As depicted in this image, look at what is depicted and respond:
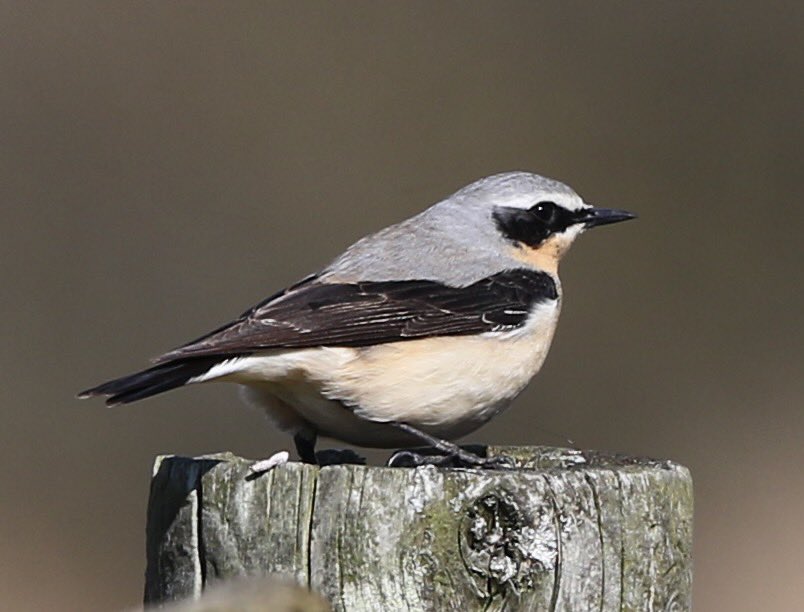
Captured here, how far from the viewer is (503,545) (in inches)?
148

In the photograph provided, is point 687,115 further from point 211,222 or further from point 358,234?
point 211,222

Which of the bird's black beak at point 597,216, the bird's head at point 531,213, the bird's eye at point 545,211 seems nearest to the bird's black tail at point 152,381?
the bird's head at point 531,213

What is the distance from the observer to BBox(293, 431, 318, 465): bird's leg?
17.8 ft

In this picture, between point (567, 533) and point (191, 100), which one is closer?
point (567, 533)

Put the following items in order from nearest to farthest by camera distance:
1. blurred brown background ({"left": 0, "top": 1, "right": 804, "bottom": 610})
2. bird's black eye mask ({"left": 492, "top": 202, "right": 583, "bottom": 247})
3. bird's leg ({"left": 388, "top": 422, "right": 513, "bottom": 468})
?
bird's leg ({"left": 388, "top": 422, "right": 513, "bottom": 468}) → bird's black eye mask ({"left": 492, "top": 202, "right": 583, "bottom": 247}) → blurred brown background ({"left": 0, "top": 1, "right": 804, "bottom": 610})

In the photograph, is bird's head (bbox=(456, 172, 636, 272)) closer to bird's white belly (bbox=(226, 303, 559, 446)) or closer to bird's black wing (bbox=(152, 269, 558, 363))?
bird's black wing (bbox=(152, 269, 558, 363))

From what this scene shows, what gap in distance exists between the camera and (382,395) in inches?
203

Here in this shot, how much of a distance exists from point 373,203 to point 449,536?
714 centimetres

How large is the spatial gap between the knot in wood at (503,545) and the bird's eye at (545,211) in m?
2.59

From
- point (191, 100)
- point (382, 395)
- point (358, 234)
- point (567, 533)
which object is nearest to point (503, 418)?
point (358, 234)

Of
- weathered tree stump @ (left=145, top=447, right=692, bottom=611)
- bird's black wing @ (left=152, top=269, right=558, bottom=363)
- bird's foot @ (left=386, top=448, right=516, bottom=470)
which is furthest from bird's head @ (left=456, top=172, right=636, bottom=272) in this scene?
weathered tree stump @ (left=145, top=447, right=692, bottom=611)

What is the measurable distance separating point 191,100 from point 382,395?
6.47 m

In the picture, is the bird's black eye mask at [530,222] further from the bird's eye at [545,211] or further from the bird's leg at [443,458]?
the bird's leg at [443,458]

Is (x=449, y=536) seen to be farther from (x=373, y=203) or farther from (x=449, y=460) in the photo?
(x=373, y=203)
